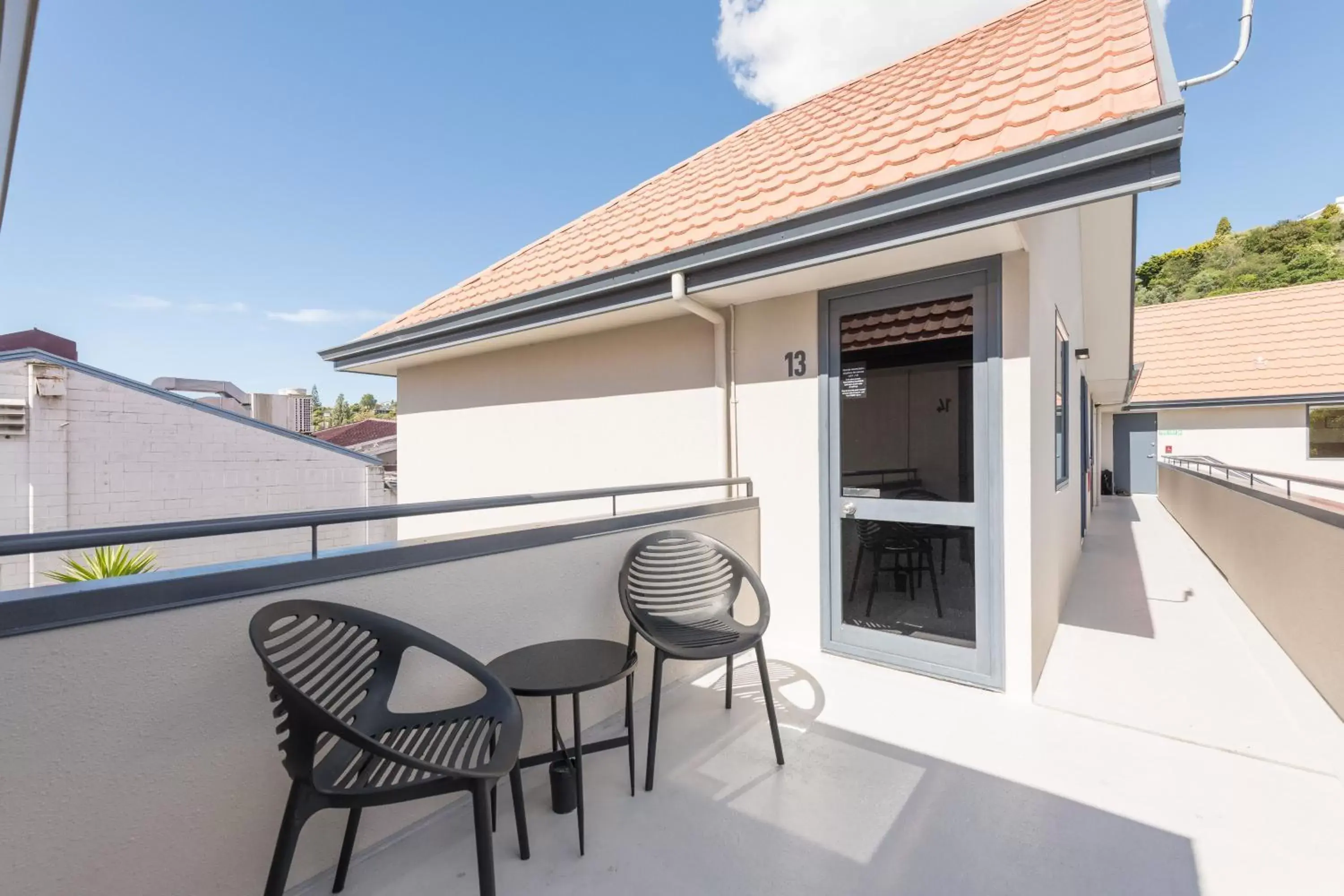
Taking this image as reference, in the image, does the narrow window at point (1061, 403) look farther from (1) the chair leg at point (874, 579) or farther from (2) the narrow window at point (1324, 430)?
(2) the narrow window at point (1324, 430)

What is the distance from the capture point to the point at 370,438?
18734 millimetres

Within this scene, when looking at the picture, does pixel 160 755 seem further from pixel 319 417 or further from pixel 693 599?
pixel 319 417

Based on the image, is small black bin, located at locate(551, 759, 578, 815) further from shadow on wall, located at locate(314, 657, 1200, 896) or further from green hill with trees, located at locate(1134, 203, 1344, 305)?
green hill with trees, located at locate(1134, 203, 1344, 305)

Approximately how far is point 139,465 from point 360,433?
41.4 ft

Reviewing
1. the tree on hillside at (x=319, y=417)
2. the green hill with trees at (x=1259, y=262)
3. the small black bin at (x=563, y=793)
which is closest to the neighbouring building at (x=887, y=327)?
the small black bin at (x=563, y=793)

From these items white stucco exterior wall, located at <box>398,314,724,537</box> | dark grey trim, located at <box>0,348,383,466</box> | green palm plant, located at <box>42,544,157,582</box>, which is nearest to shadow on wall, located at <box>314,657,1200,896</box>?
white stucco exterior wall, located at <box>398,314,724,537</box>

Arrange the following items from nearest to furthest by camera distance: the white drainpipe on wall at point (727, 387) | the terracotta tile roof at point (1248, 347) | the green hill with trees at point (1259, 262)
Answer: the white drainpipe on wall at point (727, 387)
the terracotta tile roof at point (1248, 347)
the green hill with trees at point (1259, 262)

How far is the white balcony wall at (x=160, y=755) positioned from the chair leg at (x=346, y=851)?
4.3 inches

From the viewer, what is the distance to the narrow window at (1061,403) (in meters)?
4.48

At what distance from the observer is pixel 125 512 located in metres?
7.31

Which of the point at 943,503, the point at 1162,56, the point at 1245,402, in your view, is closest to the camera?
the point at 1162,56

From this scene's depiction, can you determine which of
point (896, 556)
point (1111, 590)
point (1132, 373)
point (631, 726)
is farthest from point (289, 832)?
point (1132, 373)

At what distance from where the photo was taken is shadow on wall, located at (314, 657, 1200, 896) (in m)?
1.86

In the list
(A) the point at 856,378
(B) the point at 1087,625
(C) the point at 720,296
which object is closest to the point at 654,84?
(C) the point at 720,296
